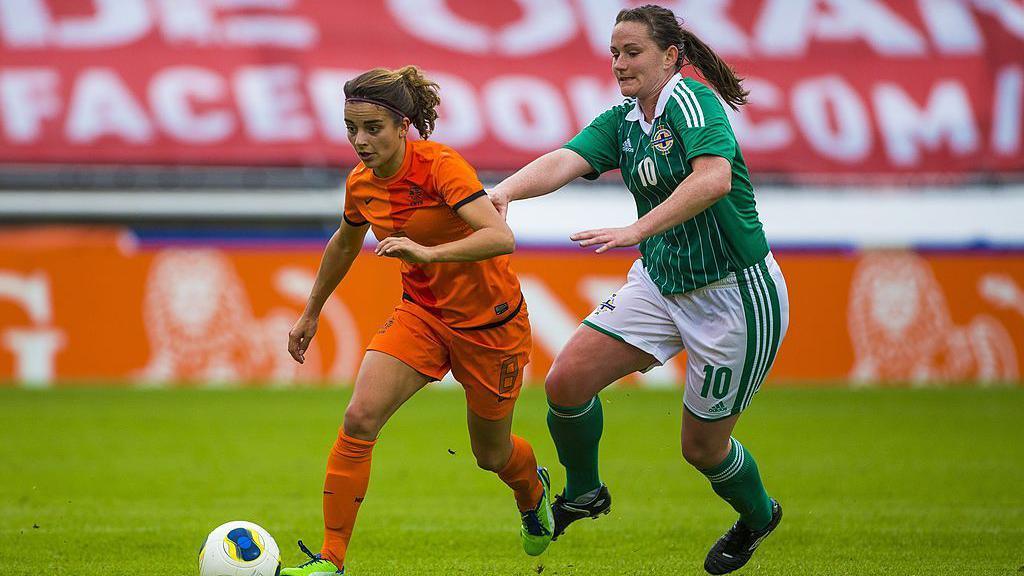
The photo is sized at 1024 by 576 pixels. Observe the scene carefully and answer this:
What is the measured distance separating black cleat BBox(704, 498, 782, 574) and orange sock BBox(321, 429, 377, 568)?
160 centimetres

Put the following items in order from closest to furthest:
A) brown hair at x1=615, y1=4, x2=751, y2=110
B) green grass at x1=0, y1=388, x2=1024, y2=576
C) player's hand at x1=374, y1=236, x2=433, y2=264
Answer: player's hand at x1=374, y1=236, x2=433, y2=264
brown hair at x1=615, y1=4, x2=751, y2=110
green grass at x1=0, y1=388, x2=1024, y2=576

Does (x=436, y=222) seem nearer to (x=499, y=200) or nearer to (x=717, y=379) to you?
(x=499, y=200)

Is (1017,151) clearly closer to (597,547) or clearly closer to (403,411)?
(403,411)

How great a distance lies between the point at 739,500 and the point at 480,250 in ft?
5.63

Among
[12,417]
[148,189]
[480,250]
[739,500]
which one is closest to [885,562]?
[739,500]

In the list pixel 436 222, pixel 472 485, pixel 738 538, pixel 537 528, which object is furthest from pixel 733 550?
pixel 472 485

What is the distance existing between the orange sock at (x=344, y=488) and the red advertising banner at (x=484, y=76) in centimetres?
1250

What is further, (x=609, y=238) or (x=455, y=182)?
(x=455, y=182)

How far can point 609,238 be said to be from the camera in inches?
190

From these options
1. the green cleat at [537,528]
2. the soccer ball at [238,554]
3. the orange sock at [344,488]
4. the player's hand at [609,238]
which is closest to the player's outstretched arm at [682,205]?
the player's hand at [609,238]

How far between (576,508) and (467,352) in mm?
1052

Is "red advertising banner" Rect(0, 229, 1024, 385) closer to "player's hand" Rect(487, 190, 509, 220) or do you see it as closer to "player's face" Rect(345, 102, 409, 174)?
"player's hand" Rect(487, 190, 509, 220)

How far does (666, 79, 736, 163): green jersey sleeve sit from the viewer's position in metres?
5.13

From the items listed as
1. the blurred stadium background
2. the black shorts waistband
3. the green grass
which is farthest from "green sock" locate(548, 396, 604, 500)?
the blurred stadium background
